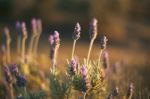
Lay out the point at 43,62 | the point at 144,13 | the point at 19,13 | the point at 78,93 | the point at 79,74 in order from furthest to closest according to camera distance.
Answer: the point at 144,13, the point at 19,13, the point at 43,62, the point at 78,93, the point at 79,74

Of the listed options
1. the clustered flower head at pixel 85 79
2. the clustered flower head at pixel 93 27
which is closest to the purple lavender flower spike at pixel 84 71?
the clustered flower head at pixel 85 79

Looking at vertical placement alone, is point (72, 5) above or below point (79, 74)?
above

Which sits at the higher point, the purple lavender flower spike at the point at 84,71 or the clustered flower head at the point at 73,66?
the clustered flower head at the point at 73,66

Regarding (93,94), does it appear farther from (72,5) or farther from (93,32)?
(72,5)

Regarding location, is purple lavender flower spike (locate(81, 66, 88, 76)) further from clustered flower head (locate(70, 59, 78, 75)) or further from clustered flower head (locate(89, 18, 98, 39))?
clustered flower head (locate(89, 18, 98, 39))

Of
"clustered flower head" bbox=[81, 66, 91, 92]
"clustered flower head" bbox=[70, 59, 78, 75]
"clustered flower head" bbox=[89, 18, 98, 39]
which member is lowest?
"clustered flower head" bbox=[81, 66, 91, 92]

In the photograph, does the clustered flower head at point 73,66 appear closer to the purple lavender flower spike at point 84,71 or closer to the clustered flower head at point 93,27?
the purple lavender flower spike at point 84,71

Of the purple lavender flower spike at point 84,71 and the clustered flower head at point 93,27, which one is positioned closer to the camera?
the purple lavender flower spike at point 84,71

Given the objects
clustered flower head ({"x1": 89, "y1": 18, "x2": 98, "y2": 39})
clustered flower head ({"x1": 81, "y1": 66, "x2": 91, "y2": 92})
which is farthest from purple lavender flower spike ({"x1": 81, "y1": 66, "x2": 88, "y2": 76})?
clustered flower head ({"x1": 89, "y1": 18, "x2": 98, "y2": 39})

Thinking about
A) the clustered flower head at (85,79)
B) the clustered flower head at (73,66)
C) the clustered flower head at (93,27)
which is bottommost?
the clustered flower head at (85,79)

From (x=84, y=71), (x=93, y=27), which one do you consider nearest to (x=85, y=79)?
(x=84, y=71)

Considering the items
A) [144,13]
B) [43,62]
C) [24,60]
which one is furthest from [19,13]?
[24,60]
